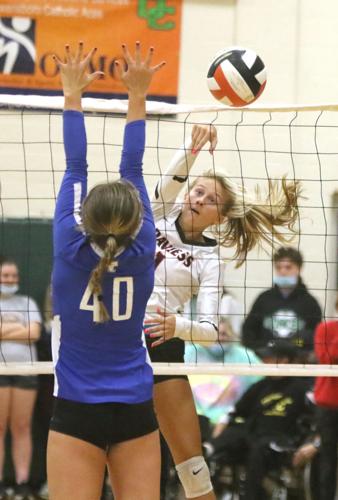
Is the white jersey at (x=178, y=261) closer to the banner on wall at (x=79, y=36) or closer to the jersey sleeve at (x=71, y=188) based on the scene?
the jersey sleeve at (x=71, y=188)

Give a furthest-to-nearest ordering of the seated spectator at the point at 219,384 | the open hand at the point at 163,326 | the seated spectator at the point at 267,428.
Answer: the seated spectator at the point at 219,384
the seated spectator at the point at 267,428
the open hand at the point at 163,326

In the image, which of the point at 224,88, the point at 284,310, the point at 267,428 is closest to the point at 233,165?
the point at 284,310

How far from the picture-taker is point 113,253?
10.9 ft

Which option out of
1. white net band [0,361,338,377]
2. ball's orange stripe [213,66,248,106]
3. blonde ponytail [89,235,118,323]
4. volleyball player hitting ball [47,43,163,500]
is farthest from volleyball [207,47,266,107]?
blonde ponytail [89,235,118,323]

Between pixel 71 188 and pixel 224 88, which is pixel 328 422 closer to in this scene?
pixel 224 88

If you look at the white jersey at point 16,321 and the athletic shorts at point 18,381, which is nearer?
the white jersey at point 16,321

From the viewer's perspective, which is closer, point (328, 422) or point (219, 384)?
point (328, 422)

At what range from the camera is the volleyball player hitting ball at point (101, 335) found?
11.1ft

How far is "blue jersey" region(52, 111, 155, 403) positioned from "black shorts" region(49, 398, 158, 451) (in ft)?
0.10

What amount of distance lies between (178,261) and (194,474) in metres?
1.04

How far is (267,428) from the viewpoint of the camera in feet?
22.2

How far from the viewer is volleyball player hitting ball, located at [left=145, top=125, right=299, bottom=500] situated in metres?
4.81

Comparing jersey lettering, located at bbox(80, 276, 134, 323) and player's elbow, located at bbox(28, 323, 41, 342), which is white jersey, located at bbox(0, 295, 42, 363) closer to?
player's elbow, located at bbox(28, 323, 41, 342)

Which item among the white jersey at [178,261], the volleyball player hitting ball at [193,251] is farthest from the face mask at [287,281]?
the white jersey at [178,261]
